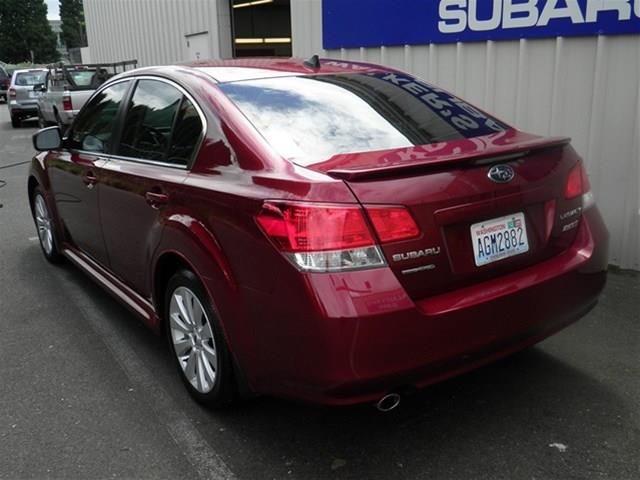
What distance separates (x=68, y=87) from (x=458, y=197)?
14.4 meters

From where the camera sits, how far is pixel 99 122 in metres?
4.41

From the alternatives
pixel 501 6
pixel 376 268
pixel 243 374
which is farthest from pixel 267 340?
pixel 501 6

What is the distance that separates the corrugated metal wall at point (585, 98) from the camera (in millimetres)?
4930

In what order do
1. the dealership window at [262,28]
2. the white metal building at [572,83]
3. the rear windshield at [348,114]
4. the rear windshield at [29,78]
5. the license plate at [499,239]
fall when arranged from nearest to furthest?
the license plate at [499,239]
the rear windshield at [348,114]
the white metal building at [572,83]
the dealership window at [262,28]
the rear windshield at [29,78]

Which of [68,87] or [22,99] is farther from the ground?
[68,87]

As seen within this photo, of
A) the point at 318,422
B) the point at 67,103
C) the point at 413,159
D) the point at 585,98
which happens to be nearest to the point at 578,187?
the point at 413,159

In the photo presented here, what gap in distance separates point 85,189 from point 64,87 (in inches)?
476

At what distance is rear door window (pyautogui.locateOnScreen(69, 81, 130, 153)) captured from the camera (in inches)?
163

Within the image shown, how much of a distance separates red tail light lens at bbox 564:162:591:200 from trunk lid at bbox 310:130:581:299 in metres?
0.04

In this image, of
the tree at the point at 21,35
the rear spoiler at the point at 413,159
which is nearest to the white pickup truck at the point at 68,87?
the rear spoiler at the point at 413,159

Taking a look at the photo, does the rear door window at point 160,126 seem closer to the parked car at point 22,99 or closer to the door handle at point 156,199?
the door handle at point 156,199

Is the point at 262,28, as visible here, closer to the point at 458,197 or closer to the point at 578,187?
the point at 578,187

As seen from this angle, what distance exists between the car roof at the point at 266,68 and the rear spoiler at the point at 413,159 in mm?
968

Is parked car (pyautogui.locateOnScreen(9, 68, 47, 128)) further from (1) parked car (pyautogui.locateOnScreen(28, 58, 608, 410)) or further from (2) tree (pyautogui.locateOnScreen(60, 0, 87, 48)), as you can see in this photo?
(2) tree (pyautogui.locateOnScreen(60, 0, 87, 48))
